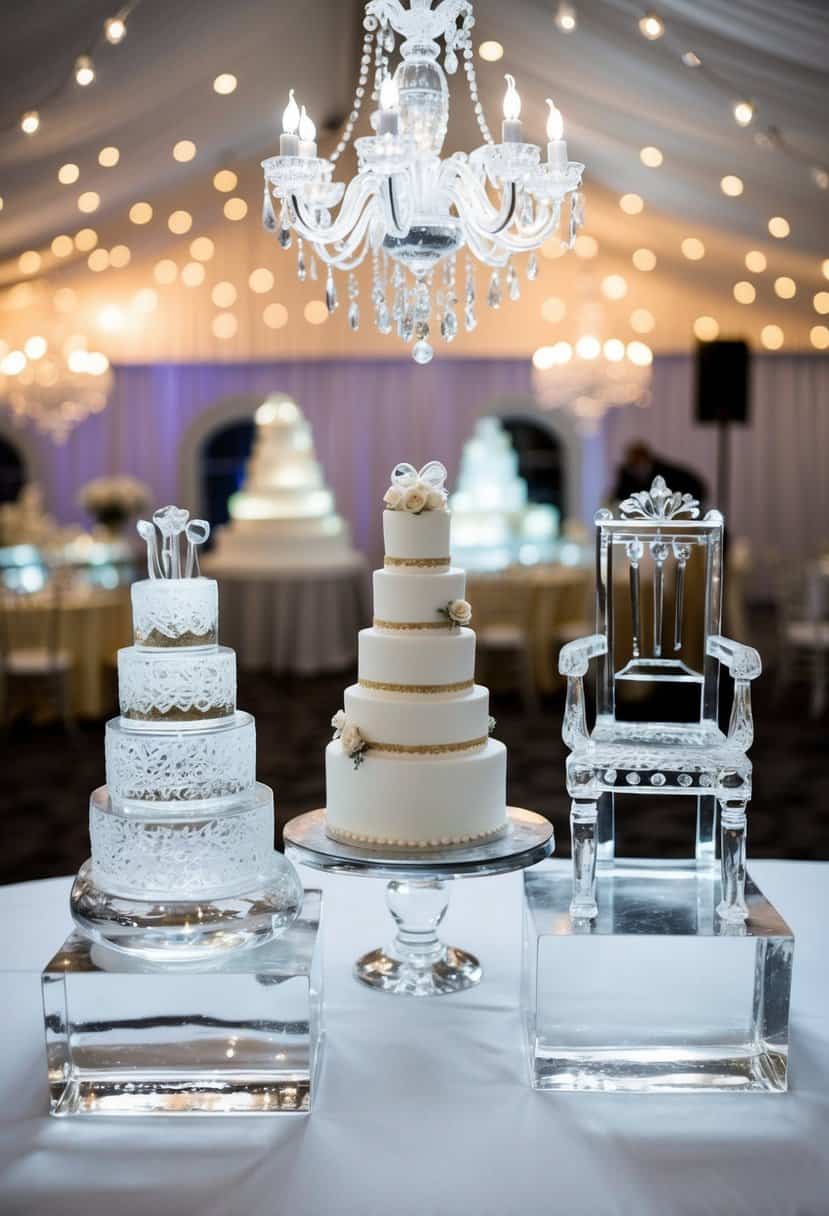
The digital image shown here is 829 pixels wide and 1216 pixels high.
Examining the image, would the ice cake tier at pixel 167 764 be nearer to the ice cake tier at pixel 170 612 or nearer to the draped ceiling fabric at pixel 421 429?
the ice cake tier at pixel 170 612

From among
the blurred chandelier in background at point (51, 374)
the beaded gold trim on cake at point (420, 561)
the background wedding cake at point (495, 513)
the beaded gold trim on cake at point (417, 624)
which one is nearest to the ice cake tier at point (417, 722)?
the beaded gold trim on cake at point (417, 624)

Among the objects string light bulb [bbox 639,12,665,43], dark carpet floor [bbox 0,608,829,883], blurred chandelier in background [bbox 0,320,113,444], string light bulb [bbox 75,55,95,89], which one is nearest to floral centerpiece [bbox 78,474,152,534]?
blurred chandelier in background [bbox 0,320,113,444]

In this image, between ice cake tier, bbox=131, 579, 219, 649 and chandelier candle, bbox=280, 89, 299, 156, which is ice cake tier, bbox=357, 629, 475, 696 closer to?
ice cake tier, bbox=131, 579, 219, 649

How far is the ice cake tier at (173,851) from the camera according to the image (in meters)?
2.33

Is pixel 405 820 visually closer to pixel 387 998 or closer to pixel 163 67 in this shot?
pixel 387 998

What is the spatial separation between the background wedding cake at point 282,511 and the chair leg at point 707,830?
6.96 m

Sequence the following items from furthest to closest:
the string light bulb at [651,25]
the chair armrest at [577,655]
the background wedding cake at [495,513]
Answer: the background wedding cake at [495,513] → the string light bulb at [651,25] → the chair armrest at [577,655]

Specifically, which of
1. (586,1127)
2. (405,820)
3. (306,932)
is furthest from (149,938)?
(586,1127)

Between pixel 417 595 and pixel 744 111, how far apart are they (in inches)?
156

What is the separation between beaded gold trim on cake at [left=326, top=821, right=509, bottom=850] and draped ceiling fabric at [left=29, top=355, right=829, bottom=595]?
1051 cm

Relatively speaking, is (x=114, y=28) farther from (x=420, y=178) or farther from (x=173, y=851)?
(x=173, y=851)

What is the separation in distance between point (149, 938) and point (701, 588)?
5277 mm

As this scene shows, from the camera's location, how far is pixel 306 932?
7.98 feet

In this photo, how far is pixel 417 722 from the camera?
105 inches
